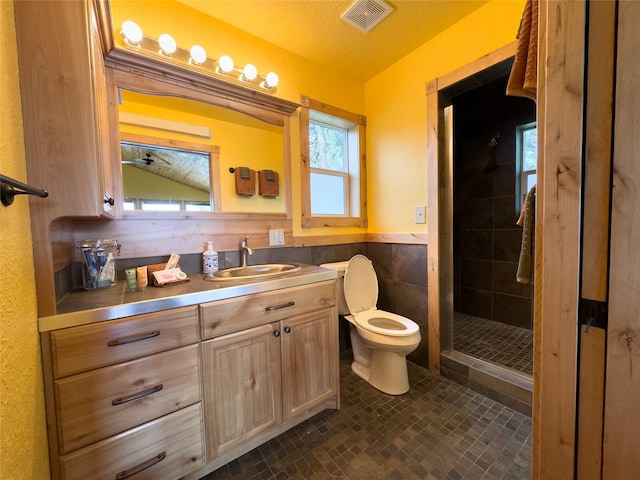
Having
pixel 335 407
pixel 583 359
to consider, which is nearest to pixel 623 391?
pixel 583 359

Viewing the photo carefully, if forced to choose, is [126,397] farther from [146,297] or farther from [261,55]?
[261,55]

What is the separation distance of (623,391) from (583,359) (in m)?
0.08

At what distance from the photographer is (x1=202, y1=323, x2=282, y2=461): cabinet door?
112 centimetres

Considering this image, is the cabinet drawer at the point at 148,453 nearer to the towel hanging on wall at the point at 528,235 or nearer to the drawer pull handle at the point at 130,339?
the drawer pull handle at the point at 130,339

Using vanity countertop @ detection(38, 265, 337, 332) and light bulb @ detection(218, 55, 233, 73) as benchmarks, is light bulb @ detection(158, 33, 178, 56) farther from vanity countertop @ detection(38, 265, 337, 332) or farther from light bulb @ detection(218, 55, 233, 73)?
vanity countertop @ detection(38, 265, 337, 332)

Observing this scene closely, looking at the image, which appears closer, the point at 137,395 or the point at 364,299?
the point at 137,395

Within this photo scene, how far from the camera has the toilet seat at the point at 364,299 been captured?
71.6 inches

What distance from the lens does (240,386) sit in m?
1.19

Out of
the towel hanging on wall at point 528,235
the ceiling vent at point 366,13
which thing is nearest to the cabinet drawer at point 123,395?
the towel hanging on wall at point 528,235

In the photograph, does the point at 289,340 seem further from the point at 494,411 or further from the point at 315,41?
the point at 315,41

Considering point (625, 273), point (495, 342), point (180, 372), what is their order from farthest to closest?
point (495, 342) < point (180, 372) < point (625, 273)

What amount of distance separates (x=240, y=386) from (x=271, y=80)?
1884 millimetres

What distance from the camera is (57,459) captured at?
83 cm

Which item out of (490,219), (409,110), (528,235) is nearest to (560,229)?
(528,235)
